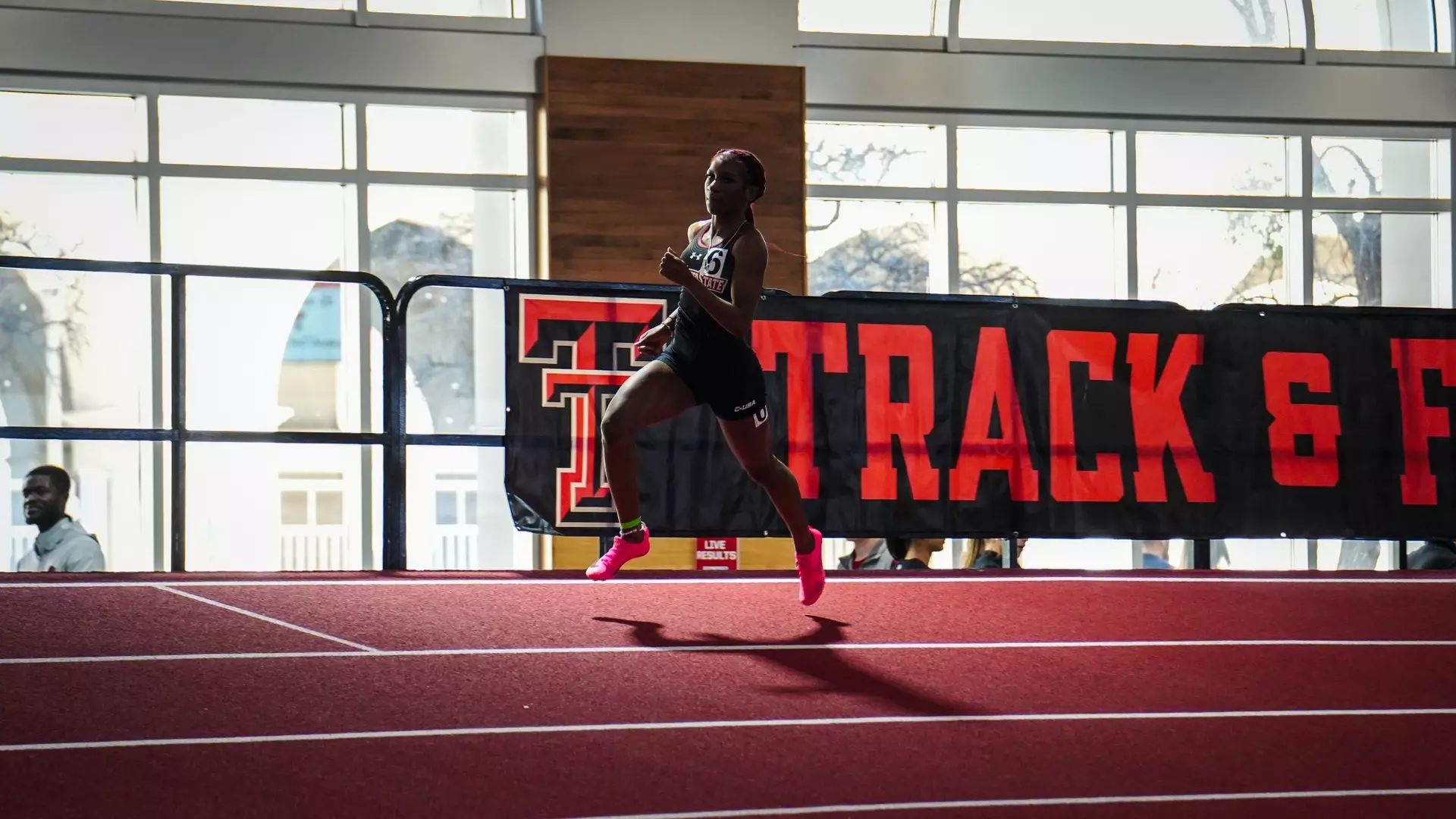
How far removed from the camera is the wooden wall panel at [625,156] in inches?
495

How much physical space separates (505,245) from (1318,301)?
8367 mm

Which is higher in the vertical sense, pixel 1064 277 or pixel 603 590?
pixel 1064 277

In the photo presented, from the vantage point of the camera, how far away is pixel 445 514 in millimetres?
12711

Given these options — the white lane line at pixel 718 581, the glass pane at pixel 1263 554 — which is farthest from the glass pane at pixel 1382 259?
the white lane line at pixel 718 581

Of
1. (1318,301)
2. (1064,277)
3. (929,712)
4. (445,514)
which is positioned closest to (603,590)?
(929,712)

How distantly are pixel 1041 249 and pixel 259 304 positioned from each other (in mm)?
7595

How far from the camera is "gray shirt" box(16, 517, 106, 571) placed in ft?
27.0

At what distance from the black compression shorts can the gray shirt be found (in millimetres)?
4712

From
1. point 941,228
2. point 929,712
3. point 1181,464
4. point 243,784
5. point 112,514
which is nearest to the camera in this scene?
point 243,784

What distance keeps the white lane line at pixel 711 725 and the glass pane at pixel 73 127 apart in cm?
1029

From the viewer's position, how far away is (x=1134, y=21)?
14.4m

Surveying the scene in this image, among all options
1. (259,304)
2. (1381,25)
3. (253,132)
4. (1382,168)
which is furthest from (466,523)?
(1381,25)

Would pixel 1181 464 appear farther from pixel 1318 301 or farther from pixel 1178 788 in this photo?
pixel 1318 301

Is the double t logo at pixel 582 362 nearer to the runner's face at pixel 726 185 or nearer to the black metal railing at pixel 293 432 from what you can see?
the black metal railing at pixel 293 432
